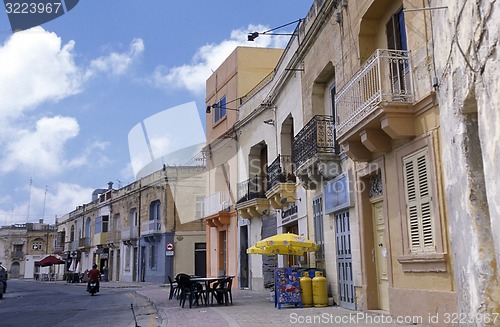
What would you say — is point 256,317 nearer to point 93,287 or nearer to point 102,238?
point 93,287

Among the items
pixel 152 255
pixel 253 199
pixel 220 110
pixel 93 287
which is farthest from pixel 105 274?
pixel 253 199

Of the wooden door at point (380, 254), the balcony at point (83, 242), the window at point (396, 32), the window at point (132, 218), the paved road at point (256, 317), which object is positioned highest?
the window at point (396, 32)

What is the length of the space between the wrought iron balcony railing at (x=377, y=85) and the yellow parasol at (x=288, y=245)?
12.0 feet

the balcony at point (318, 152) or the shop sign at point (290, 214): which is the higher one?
the balcony at point (318, 152)

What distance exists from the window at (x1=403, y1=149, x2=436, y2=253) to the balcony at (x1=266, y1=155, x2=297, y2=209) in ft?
25.0

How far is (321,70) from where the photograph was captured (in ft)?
45.7

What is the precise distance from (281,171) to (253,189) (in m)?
3.64

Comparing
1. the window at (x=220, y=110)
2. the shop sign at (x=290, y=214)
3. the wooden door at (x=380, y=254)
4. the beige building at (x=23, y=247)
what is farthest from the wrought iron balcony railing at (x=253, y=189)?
the beige building at (x=23, y=247)

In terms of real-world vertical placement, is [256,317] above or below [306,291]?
below

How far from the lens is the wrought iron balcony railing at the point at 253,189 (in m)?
20.2

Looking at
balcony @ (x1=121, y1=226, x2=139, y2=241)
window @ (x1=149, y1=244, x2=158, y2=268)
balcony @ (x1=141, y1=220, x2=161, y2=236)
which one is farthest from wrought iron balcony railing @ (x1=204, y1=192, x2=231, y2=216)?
balcony @ (x1=121, y1=226, x2=139, y2=241)

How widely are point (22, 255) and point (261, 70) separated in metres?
59.0

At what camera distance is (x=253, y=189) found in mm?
20938

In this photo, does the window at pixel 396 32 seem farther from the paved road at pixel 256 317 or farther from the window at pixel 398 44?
the paved road at pixel 256 317
